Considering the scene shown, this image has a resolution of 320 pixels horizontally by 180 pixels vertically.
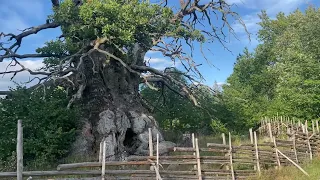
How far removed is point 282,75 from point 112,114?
44.9ft

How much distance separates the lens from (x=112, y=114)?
585 inches

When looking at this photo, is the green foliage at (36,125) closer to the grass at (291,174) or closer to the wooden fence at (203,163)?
the wooden fence at (203,163)

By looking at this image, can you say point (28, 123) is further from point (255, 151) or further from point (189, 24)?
point (189, 24)

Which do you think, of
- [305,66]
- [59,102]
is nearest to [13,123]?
[59,102]

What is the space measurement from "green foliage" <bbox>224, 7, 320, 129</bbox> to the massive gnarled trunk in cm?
777

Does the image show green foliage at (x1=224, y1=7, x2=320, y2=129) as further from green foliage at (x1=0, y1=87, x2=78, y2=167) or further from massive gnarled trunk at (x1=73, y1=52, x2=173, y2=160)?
green foliage at (x1=0, y1=87, x2=78, y2=167)

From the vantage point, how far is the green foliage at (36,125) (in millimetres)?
12273

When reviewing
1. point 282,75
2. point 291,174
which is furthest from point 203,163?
point 282,75

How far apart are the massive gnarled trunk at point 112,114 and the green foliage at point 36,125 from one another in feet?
2.90

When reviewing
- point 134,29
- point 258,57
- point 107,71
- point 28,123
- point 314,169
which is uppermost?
point 258,57

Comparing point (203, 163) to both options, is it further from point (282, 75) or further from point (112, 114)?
point (282, 75)

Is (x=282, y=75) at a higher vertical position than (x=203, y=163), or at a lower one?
higher

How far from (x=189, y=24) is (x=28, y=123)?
29.0 feet

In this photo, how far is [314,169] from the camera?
10773 millimetres
